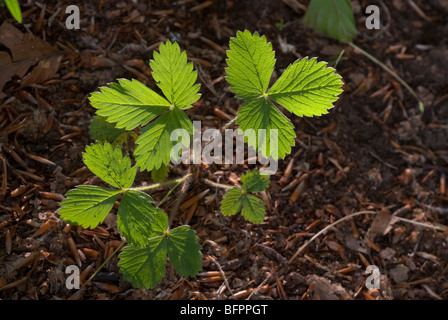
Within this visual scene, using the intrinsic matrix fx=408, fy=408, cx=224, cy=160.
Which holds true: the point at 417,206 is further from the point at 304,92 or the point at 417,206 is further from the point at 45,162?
the point at 45,162

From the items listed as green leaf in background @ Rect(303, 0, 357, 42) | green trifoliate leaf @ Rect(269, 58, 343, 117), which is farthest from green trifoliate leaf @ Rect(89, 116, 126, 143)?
green leaf in background @ Rect(303, 0, 357, 42)

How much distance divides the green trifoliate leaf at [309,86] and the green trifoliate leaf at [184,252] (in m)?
0.58

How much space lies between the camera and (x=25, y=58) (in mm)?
1807

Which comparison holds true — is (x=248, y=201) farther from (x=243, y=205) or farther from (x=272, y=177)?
(x=272, y=177)

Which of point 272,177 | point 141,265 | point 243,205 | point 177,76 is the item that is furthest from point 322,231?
point 177,76

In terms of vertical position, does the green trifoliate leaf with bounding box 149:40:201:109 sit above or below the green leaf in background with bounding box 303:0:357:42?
below

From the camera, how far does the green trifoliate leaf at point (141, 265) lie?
4.70 ft

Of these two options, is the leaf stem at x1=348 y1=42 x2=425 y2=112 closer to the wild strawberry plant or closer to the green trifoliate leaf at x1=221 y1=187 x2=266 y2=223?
the wild strawberry plant

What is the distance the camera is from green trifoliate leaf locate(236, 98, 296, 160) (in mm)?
1367

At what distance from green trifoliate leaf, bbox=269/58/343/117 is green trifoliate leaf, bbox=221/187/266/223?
16.6 inches

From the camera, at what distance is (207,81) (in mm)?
1979

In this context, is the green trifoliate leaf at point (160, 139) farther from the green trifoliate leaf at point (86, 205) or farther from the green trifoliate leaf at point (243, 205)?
the green trifoliate leaf at point (243, 205)

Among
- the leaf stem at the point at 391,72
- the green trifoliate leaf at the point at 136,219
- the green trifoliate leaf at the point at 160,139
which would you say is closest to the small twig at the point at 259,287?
the green trifoliate leaf at the point at 136,219

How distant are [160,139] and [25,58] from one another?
868 mm
